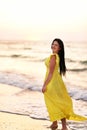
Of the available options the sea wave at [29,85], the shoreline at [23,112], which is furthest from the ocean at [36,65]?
the shoreline at [23,112]

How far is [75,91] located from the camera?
13.3 metres

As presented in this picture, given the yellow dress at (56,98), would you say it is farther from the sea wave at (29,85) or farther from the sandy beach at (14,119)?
the sea wave at (29,85)

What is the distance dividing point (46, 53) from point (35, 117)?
654 inches

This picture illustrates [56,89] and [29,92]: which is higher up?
[56,89]

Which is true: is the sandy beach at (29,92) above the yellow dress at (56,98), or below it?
below

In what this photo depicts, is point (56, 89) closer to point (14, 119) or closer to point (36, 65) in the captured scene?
point (14, 119)

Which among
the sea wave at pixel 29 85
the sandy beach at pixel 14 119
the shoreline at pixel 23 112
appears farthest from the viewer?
the sea wave at pixel 29 85

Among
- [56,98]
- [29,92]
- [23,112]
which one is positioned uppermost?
[56,98]

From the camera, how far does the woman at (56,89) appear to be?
20.5 ft

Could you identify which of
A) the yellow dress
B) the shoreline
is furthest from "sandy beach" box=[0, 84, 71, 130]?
the yellow dress

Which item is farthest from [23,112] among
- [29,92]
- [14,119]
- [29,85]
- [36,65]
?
[36,65]

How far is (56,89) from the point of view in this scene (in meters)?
6.29

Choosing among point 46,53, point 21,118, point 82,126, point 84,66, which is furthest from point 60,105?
point 46,53

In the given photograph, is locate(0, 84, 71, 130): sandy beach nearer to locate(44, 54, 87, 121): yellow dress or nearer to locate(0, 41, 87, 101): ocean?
locate(44, 54, 87, 121): yellow dress
